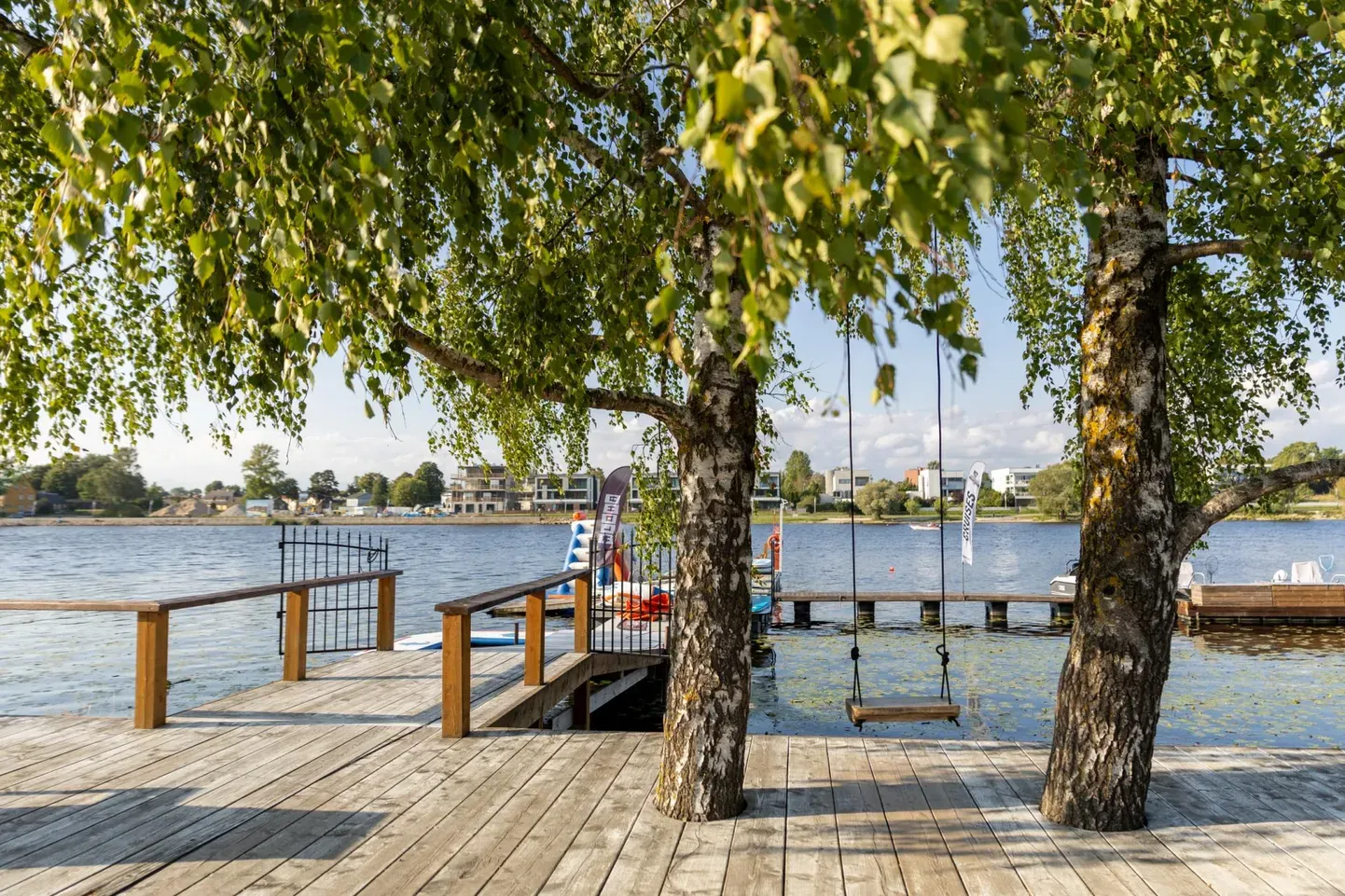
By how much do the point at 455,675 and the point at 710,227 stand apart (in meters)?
3.09

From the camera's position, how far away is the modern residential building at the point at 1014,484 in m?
110

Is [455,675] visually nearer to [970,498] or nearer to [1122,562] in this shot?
[1122,562]

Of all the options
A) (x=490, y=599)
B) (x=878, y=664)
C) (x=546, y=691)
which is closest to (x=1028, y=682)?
(x=878, y=664)

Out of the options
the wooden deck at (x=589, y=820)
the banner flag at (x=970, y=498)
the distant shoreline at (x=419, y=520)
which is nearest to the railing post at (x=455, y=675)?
the wooden deck at (x=589, y=820)

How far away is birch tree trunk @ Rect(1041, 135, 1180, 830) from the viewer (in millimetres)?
3873

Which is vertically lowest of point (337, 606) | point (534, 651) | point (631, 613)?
point (337, 606)

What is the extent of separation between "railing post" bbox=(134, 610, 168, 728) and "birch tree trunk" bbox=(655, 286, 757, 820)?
3645mm

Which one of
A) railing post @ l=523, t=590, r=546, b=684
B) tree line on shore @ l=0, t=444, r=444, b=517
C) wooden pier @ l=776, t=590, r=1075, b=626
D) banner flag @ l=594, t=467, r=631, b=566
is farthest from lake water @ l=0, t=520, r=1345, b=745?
tree line on shore @ l=0, t=444, r=444, b=517

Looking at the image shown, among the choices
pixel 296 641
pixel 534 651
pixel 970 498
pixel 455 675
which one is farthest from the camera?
pixel 970 498

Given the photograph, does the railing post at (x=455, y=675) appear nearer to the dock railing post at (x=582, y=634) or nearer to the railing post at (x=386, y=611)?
the dock railing post at (x=582, y=634)

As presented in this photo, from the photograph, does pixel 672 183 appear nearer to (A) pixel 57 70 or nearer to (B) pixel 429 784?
(A) pixel 57 70

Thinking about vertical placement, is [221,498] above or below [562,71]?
below

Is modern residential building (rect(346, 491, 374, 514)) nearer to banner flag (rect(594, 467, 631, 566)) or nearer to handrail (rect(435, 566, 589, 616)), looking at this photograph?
banner flag (rect(594, 467, 631, 566))

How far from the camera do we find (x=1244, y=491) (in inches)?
158
